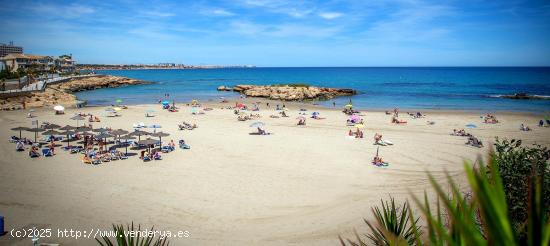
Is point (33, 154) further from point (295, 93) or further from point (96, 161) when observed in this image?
point (295, 93)

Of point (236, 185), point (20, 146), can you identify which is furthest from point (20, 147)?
point (236, 185)

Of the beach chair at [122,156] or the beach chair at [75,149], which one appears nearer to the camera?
the beach chair at [122,156]

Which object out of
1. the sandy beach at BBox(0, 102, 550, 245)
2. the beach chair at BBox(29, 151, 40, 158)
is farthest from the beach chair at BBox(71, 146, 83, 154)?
the beach chair at BBox(29, 151, 40, 158)

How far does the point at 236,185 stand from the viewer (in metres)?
14.9

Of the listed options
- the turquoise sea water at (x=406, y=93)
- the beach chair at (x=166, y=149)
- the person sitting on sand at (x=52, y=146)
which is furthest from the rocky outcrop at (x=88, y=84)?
the beach chair at (x=166, y=149)

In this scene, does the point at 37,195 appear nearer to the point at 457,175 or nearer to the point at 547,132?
the point at 457,175

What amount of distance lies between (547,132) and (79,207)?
33211 millimetres

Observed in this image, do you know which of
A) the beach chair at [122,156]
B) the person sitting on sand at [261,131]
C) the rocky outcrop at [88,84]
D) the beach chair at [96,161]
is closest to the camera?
the beach chair at [96,161]

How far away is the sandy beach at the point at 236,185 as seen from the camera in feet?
36.8

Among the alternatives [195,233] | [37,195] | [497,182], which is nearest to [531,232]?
[497,182]

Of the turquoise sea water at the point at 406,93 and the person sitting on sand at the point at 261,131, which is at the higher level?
the turquoise sea water at the point at 406,93

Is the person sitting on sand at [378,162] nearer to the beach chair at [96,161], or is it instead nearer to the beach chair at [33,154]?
the beach chair at [96,161]

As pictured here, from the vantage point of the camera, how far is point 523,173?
7.03 metres

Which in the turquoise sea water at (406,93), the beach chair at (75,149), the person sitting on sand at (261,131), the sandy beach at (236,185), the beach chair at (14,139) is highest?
the turquoise sea water at (406,93)
